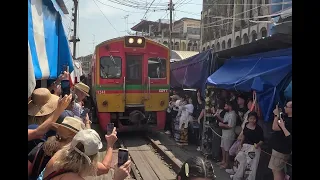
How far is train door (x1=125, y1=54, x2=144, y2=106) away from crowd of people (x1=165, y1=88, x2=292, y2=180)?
1.25 metres

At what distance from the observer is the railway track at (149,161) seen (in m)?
6.12

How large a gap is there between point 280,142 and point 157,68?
18.5 ft

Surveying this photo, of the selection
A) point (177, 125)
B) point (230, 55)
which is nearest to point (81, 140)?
point (230, 55)

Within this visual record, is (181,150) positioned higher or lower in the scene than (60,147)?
lower

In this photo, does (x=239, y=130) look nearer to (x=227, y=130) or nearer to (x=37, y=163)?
(x=227, y=130)

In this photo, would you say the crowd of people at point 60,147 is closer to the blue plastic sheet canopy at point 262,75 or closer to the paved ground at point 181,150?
the blue plastic sheet canopy at point 262,75

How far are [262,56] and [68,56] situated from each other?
11.2ft

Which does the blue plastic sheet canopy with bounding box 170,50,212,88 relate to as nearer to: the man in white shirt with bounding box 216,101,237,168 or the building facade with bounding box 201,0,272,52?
the man in white shirt with bounding box 216,101,237,168

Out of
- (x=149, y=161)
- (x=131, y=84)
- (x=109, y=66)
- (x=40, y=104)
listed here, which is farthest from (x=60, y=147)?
(x=109, y=66)

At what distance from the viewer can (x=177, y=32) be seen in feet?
126

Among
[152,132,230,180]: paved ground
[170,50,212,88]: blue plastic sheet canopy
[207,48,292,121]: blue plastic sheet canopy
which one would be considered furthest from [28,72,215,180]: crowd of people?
[170,50,212,88]: blue plastic sheet canopy

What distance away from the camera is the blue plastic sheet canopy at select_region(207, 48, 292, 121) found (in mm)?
4680

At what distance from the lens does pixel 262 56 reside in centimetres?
566
